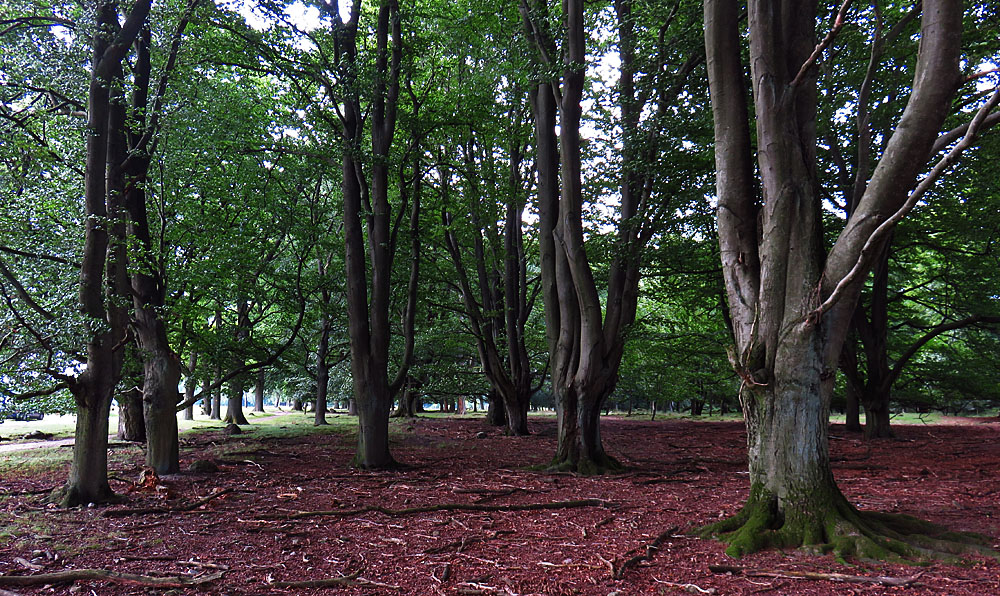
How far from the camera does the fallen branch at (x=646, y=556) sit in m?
3.66

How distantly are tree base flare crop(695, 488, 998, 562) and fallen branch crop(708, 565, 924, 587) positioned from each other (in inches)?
13.1

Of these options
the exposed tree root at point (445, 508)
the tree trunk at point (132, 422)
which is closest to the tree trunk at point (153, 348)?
the exposed tree root at point (445, 508)

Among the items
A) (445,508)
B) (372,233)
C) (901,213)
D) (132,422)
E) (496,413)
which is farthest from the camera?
(496,413)

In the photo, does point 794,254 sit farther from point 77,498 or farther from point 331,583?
point 77,498

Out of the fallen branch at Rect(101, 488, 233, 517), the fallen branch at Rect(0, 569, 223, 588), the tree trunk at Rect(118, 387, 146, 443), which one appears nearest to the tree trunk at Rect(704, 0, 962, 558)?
the fallen branch at Rect(0, 569, 223, 588)

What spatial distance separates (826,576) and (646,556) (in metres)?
1.15

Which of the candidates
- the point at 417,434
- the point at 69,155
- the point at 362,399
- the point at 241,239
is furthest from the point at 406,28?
the point at 417,434

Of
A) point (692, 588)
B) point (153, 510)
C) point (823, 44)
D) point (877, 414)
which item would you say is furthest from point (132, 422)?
point (877, 414)

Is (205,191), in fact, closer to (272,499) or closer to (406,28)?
(406,28)

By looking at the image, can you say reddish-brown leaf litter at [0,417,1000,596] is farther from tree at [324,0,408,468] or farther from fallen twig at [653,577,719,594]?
tree at [324,0,408,468]

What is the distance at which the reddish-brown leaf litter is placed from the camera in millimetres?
3533

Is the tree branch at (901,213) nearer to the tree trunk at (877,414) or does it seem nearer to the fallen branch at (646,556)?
the fallen branch at (646,556)

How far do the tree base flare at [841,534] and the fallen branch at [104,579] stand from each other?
3732 millimetres

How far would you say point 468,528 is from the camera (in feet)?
16.6
